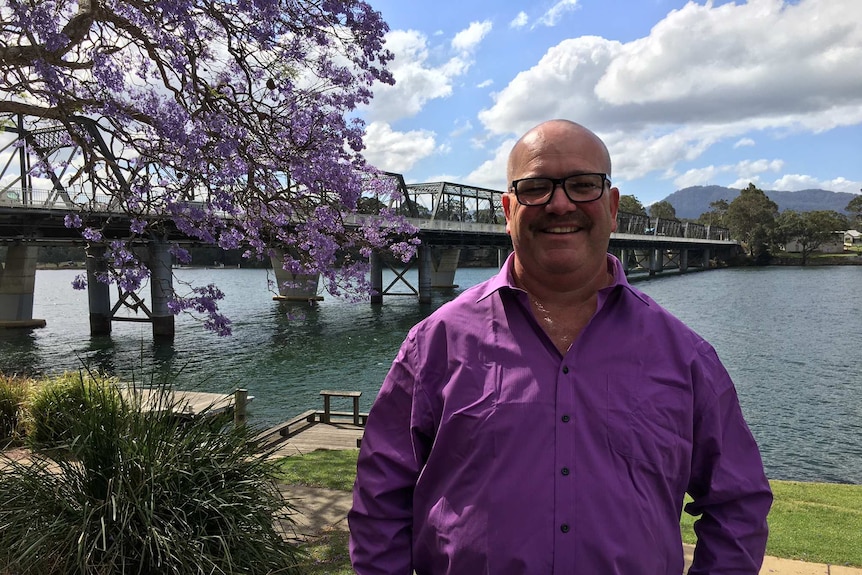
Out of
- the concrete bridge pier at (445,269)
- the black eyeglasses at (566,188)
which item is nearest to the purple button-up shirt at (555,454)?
the black eyeglasses at (566,188)

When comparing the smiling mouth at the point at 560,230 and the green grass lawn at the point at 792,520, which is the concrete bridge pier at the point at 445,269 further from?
the smiling mouth at the point at 560,230

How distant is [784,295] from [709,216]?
107m

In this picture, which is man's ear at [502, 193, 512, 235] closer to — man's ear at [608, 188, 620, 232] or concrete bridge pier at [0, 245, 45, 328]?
man's ear at [608, 188, 620, 232]

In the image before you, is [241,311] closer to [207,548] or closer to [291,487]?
[291,487]

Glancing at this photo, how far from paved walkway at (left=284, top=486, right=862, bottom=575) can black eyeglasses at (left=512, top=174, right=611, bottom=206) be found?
3.33 m

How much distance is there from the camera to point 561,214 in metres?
1.76

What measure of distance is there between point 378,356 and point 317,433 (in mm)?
16396

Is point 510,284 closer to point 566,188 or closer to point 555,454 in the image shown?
point 566,188

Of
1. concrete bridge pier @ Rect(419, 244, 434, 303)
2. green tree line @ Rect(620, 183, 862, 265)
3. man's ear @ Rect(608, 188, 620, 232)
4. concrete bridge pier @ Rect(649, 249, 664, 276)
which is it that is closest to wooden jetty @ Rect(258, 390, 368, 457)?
man's ear @ Rect(608, 188, 620, 232)

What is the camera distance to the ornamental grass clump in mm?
3281

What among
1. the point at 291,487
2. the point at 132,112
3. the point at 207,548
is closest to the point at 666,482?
the point at 207,548

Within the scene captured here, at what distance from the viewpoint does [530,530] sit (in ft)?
5.21

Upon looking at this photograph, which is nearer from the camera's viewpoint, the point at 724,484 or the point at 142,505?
the point at 724,484

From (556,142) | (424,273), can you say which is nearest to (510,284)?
(556,142)
